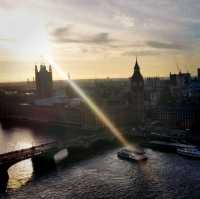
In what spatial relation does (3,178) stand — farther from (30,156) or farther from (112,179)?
Answer: (112,179)

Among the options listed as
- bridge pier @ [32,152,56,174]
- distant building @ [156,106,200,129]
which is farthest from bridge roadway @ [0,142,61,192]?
distant building @ [156,106,200,129]

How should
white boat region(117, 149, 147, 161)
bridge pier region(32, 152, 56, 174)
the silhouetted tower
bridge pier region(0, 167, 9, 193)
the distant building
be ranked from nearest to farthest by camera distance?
bridge pier region(0, 167, 9, 193) < bridge pier region(32, 152, 56, 174) < white boat region(117, 149, 147, 161) < the distant building < the silhouetted tower

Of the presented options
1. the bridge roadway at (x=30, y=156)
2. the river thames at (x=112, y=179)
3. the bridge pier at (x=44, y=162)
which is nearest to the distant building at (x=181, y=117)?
the river thames at (x=112, y=179)

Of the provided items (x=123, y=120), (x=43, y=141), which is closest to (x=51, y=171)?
(x=43, y=141)

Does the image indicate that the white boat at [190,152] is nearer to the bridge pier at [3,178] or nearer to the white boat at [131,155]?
the white boat at [131,155]

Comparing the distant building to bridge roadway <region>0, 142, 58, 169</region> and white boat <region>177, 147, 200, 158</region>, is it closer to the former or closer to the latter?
white boat <region>177, 147, 200, 158</region>

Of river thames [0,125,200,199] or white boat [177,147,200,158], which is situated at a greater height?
white boat [177,147,200,158]
